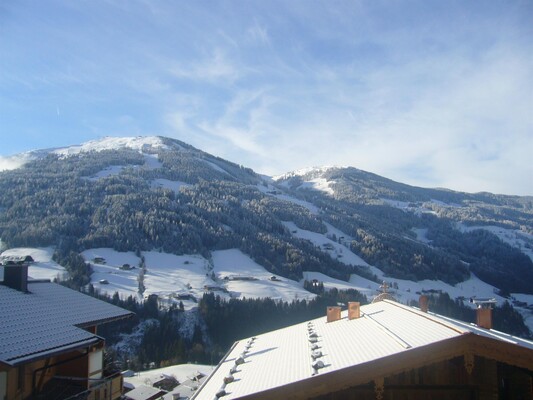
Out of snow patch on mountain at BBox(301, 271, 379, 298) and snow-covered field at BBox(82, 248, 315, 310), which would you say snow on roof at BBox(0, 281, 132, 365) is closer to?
snow-covered field at BBox(82, 248, 315, 310)

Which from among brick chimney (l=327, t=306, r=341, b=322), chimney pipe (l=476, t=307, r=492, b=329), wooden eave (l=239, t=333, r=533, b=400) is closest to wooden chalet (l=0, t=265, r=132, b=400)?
wooden eave (l=239, t=333, r=533, b=400)

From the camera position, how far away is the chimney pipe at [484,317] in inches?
586

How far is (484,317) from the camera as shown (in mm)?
15023

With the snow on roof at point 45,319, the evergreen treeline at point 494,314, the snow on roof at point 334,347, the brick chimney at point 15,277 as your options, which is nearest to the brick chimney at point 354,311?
the snow on roof at point 334,347

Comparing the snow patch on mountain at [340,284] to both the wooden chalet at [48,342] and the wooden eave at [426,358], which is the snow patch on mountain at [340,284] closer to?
the wooden chalet at [48,342]

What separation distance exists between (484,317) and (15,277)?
15310 mm

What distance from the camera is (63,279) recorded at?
111438 mm

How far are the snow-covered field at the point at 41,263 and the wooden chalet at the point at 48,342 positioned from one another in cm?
9954

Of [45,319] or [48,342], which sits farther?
[45,319]

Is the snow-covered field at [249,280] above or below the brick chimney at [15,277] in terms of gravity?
below

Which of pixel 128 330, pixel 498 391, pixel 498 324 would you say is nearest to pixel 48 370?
pixel 498 391

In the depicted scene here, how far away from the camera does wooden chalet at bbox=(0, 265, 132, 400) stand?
12.5 metres

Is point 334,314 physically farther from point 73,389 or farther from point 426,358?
point 73,389

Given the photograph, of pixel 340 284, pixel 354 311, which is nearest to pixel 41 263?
pixel 340 284
